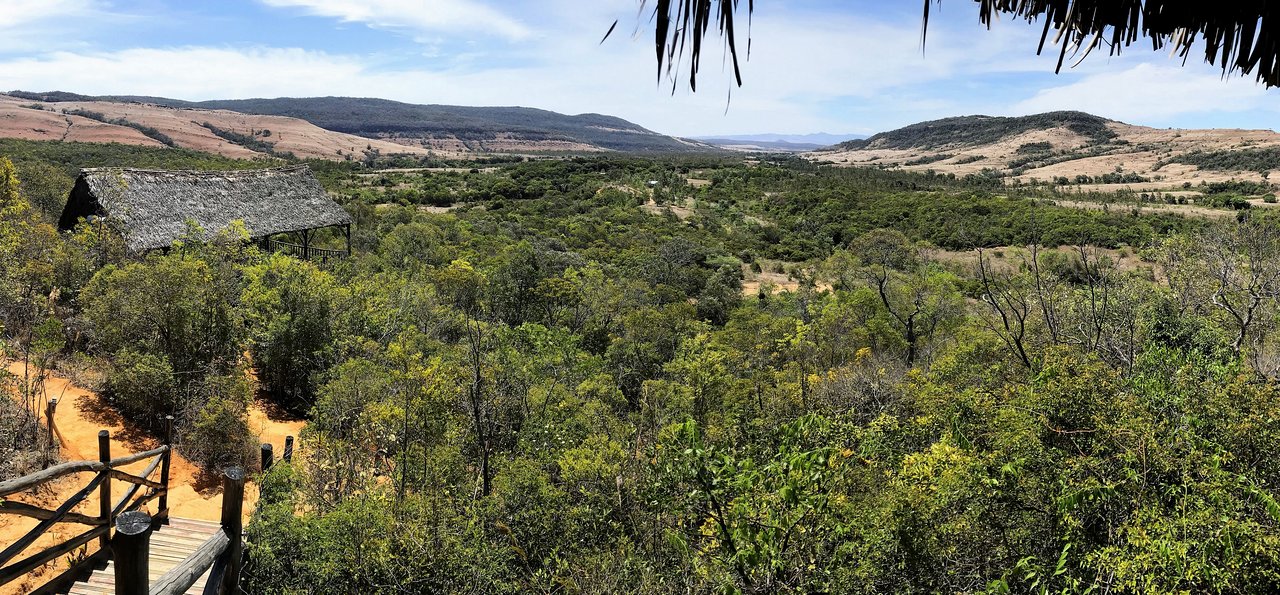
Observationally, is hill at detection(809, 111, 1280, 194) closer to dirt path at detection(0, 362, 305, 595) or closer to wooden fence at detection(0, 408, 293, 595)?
dirt path at detection(0, 362, 305, 595)

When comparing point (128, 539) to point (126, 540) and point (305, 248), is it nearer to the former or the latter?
point (126, 540)

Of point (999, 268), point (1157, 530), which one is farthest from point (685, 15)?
point (999, 268)

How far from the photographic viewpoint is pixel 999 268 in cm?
3488

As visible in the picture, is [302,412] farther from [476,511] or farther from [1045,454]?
[1045,454]

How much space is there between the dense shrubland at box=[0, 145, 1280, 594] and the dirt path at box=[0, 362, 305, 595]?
51 cm

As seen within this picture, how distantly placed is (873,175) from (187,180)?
73.8 metres

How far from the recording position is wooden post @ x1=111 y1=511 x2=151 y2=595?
12.5 ft

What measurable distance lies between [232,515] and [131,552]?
2.02 metres

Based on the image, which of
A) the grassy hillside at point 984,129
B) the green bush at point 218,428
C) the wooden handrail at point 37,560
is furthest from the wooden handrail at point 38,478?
the grassy hillside at point 984,129

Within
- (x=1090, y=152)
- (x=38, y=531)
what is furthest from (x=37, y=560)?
(x=1090, y=152)

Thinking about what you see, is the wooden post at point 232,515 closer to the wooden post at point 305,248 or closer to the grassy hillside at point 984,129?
the wooden post at point 305,248

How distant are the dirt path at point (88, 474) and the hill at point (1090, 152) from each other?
7376 cm

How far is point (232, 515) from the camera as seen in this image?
227 inches

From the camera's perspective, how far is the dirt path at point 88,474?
8.44 meters
